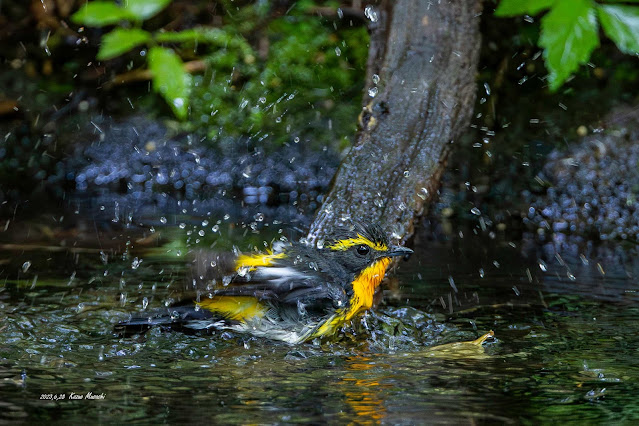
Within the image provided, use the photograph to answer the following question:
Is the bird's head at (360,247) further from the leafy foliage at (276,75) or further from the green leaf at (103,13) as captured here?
the leafy foliage at (276,75)

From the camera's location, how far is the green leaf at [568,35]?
13.0 ft

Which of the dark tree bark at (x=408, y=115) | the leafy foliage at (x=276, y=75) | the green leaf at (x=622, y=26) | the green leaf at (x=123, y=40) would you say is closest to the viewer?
the green leaf at (x=622, y=26)

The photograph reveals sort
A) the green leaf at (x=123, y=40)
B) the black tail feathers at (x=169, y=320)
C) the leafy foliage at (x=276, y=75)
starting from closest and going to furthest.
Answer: the black tail feathers at (x=169, y=320), the green leaf at (x=123, y=40), the leafy foliage at (x=276, y=75)

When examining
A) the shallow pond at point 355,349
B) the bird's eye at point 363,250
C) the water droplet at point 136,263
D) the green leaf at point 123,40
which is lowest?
the shallow pond at point 355,349

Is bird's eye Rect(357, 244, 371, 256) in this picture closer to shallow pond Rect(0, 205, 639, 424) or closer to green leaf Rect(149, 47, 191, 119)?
shallow pond Rect(0, 205, 639, 424)

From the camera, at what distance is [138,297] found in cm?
460

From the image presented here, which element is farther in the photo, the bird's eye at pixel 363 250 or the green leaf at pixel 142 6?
the green leaf at pixel 142 6

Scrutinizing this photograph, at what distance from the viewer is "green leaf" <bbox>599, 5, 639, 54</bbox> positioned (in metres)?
3.93

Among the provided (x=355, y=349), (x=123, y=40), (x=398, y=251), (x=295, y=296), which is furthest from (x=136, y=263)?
(x=355, y=349)

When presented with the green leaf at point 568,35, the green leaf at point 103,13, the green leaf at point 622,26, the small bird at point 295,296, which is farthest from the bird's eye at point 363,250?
the green leaf at point 103,13

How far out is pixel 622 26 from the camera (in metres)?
3.96

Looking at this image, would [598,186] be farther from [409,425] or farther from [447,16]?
[409,425]

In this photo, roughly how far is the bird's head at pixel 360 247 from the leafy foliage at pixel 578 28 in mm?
1244

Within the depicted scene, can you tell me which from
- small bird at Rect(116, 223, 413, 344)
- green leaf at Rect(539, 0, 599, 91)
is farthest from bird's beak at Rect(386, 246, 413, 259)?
green leaf at Rect(539, 0, 599, 91)
